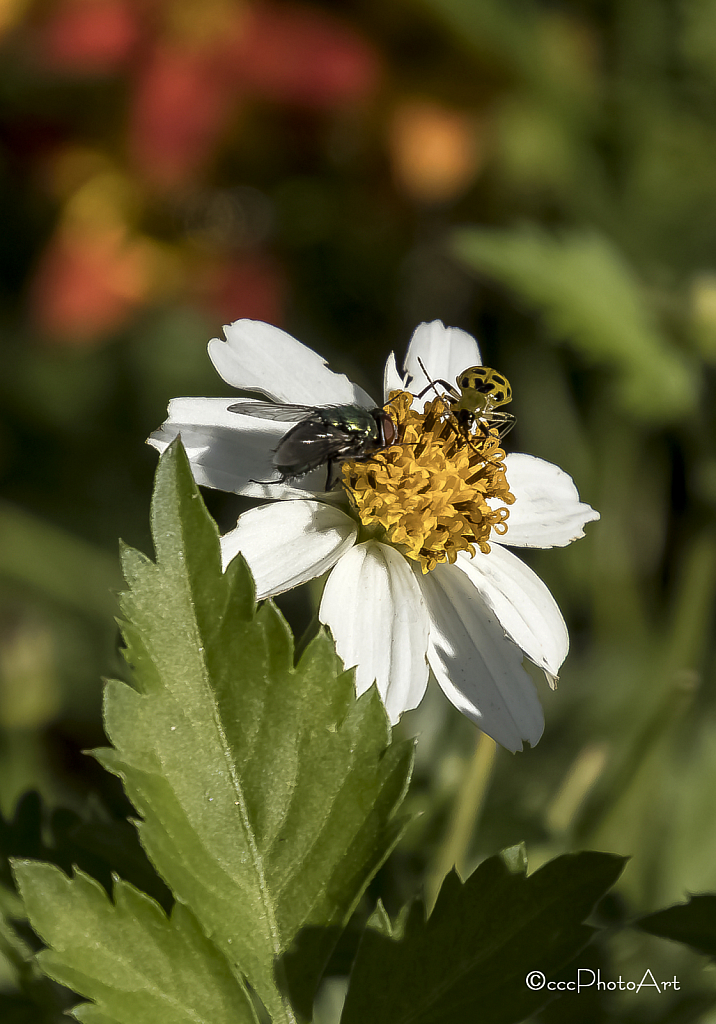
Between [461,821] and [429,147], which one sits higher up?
[429,147]

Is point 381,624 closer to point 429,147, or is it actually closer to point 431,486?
point 431,486

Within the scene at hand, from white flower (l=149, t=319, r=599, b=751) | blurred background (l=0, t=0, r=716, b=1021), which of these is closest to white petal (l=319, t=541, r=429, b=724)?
white flower (l=149, t=319, r=599, b=751)

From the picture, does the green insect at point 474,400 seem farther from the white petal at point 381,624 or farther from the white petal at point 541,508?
the white petal at point 381,624

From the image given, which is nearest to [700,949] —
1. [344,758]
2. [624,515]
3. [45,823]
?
[344,758]

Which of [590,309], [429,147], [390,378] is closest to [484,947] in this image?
[390,378]

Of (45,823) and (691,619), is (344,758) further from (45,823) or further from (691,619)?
(691,619)

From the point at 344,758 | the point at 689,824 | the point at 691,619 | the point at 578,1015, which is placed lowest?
the point at 578,1015

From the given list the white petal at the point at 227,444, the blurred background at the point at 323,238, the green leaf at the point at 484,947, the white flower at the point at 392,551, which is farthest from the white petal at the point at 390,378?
the blurred background at the point at 323,238
